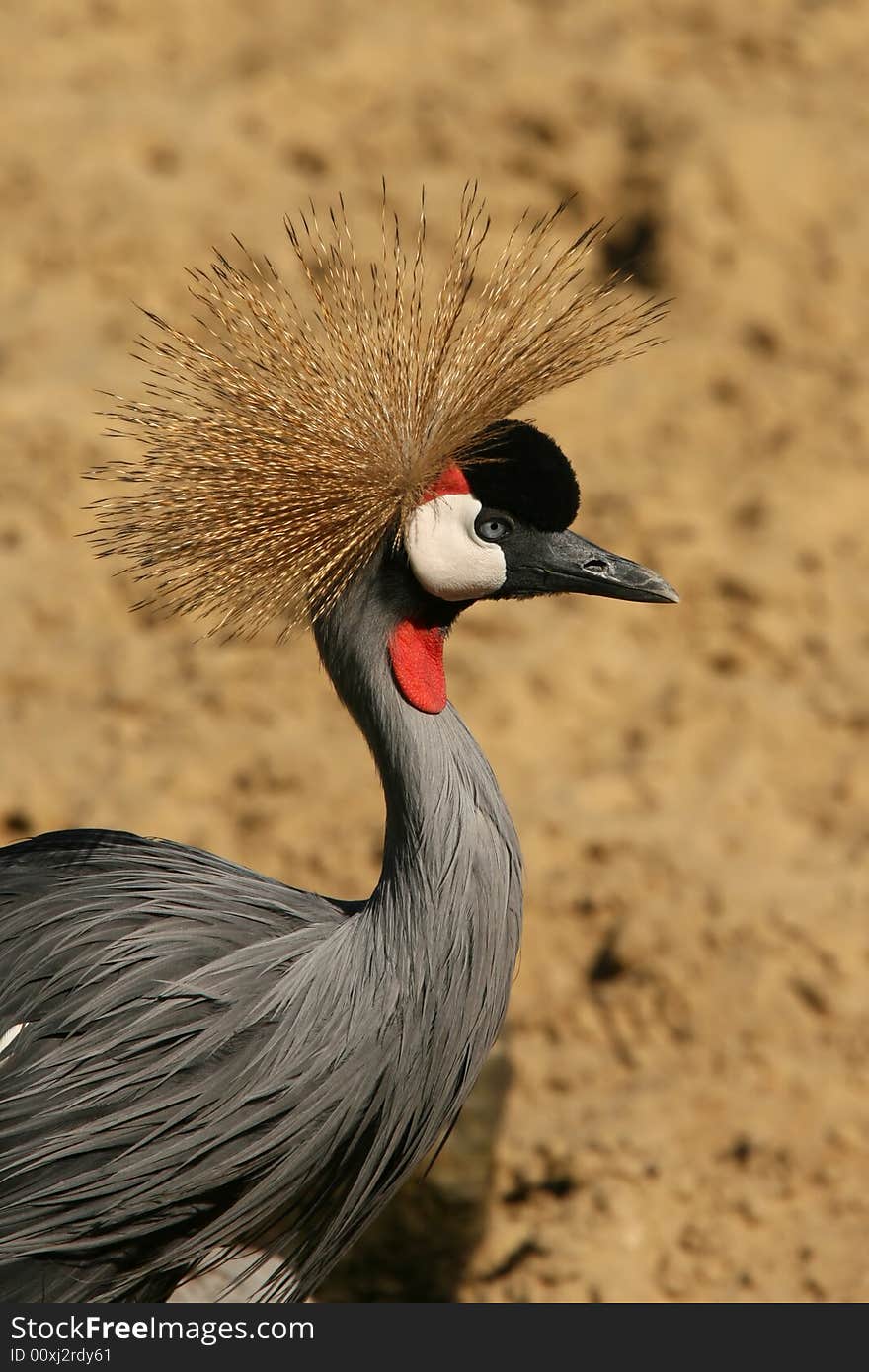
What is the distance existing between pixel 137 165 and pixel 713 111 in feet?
4.91

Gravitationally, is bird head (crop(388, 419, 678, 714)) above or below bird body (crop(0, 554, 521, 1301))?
above

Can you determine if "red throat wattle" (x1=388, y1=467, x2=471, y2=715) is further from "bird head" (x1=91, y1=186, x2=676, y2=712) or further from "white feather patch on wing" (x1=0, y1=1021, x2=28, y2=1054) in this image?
"white feather patch on wing" (x1=0, y1=1021, x2=28, y2=1054)

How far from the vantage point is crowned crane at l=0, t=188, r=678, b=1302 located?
1688 mm

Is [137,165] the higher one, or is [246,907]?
[137,165]

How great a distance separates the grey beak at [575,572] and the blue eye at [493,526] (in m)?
0.03

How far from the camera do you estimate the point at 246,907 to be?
183 cm

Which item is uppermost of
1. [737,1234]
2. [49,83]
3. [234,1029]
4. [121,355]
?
[49,83]

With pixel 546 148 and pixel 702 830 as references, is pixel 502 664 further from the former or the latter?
pixel 546 148

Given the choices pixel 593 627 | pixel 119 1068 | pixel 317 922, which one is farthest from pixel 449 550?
pixel 593 627

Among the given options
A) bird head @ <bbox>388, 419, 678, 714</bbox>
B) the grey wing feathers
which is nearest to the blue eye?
bird head @ <bbox>388, 419, 678, 714</bbox>

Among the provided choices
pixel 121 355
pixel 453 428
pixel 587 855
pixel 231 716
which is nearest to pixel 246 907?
pixel 453 428

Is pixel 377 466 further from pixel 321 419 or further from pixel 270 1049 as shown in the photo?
pixel 270 1049

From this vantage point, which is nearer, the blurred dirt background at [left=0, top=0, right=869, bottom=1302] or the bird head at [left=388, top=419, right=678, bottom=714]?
the bird head at [left=388, top=419, right=678, bottom=714]

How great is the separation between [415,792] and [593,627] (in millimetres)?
1985
